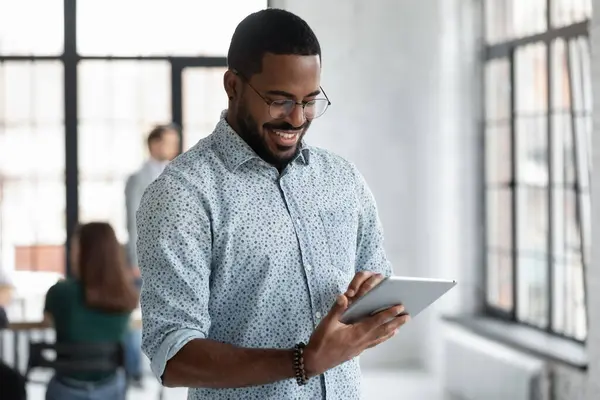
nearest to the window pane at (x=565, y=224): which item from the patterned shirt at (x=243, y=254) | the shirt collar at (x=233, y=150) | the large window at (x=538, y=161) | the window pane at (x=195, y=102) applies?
the large window at (x=538, y=161)

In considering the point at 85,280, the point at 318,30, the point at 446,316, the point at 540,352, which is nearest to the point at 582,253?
the point at 540,352

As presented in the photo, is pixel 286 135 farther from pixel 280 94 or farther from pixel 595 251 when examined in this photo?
pixel 595 251

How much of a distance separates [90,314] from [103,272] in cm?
16

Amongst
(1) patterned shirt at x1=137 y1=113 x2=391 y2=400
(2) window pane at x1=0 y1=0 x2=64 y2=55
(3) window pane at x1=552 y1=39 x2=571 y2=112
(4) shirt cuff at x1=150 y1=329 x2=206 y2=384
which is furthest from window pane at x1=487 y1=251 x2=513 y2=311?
(4) shirt cuff at x1=150 y1=329 x2=206 y2=384

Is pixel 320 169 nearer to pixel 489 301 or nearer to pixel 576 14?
pixel 576 14

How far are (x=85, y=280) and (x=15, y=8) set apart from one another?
3.33 metres

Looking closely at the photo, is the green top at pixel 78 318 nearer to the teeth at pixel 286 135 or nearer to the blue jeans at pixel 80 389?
the blue jeans at pixel 80 389

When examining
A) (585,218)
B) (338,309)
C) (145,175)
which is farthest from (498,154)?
(338,309)

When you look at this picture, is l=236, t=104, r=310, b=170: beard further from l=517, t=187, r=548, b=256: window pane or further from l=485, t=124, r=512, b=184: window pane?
l=485, t=124, r=512, b=184: window pane

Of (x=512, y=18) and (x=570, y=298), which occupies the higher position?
(x=512, y=18)

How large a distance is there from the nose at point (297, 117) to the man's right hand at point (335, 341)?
271 millimetres

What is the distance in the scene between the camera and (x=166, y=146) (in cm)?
587

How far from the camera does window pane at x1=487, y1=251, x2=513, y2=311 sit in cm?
560

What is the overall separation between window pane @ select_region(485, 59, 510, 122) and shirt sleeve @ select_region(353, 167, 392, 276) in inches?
155
